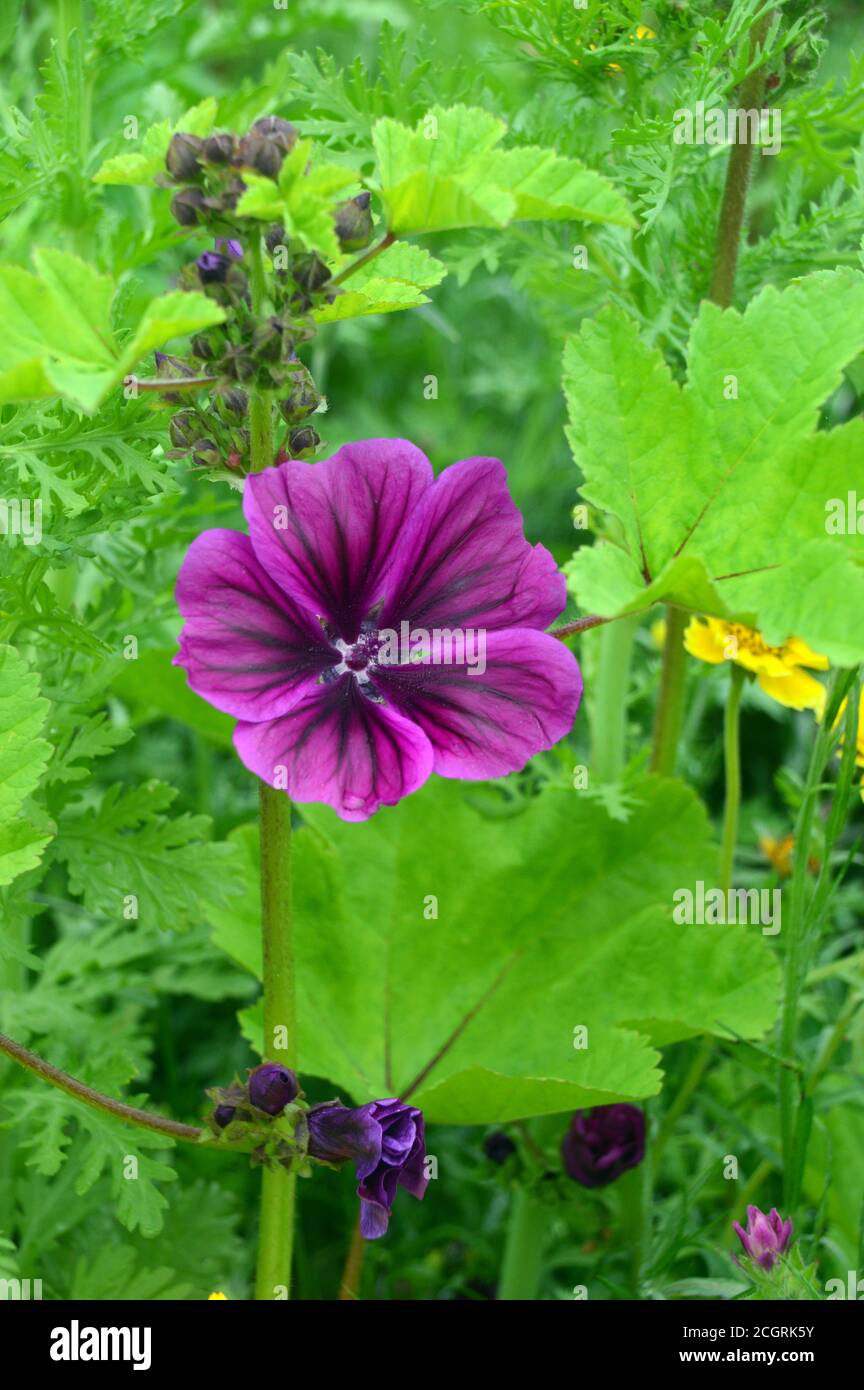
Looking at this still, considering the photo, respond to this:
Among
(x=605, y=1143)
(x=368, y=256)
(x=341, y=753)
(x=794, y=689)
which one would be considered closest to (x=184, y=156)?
(x=368, y=256)

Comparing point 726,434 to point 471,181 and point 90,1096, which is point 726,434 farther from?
point 90,1096

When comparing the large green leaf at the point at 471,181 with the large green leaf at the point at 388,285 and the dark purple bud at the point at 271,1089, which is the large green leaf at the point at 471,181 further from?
the dark purple bud at the point at 271,1089

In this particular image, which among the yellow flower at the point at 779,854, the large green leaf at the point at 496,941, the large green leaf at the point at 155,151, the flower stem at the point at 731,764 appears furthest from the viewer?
the yellow flower at the point at 779,854

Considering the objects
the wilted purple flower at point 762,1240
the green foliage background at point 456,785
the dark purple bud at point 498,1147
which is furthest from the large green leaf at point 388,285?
the dark purple bud at point 498,1147

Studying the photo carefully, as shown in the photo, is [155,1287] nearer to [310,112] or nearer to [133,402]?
[133,402]

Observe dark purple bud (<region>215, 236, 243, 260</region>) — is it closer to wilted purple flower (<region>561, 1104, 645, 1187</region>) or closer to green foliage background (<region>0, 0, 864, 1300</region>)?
green foliage background (<region>0, 0, 864, 1300</region>)

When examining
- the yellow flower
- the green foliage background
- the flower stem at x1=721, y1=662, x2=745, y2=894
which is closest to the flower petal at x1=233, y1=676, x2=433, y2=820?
the green foliage background

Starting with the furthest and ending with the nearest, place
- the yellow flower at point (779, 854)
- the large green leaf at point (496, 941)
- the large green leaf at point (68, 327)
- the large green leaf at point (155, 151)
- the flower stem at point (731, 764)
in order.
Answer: the yellow flower at point (779, 854)
the flower stem at point (731, 764)
the large green leaf at point (496, 941)
the large green leaf at point (155, 151)
the large green leaf at point (68, 327)
